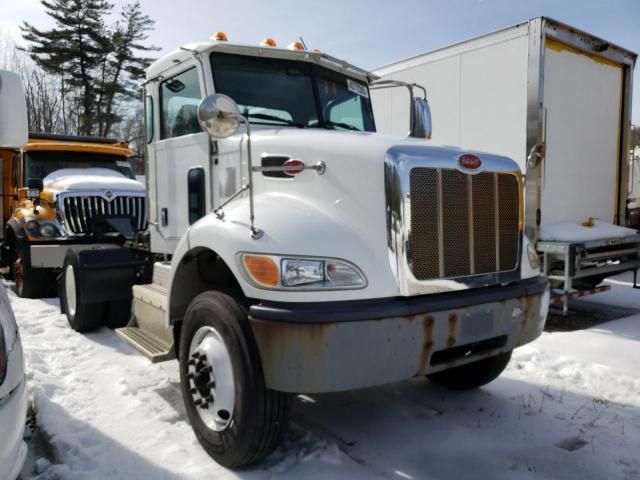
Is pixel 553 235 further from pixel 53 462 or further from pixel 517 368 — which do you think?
pixel 53 462

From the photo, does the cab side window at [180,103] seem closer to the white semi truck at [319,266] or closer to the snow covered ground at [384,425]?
the white semi truck at [319,266]

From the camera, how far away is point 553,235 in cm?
626

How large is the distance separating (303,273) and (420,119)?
2.51 meters

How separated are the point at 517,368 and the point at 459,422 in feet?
4.42

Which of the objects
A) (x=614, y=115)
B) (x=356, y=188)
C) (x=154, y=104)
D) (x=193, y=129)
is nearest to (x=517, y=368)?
(x=356, y=188)

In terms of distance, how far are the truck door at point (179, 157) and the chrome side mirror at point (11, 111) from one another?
1.23 meters

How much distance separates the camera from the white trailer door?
6289 mm

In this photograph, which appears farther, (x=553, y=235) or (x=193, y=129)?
(x=553, y=235)

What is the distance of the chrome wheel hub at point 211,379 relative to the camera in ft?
9.43

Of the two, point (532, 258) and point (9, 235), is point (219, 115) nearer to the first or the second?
point (532, 258)

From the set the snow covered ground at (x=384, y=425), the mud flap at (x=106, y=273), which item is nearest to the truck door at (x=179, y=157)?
the mud flap at (x=106, y=273)

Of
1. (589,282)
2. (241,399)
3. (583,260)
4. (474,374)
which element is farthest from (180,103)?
(589,282)

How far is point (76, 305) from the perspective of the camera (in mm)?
5578

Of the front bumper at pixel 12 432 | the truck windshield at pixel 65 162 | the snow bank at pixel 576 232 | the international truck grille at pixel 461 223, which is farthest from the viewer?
the truck windshield at pixel 65 162
